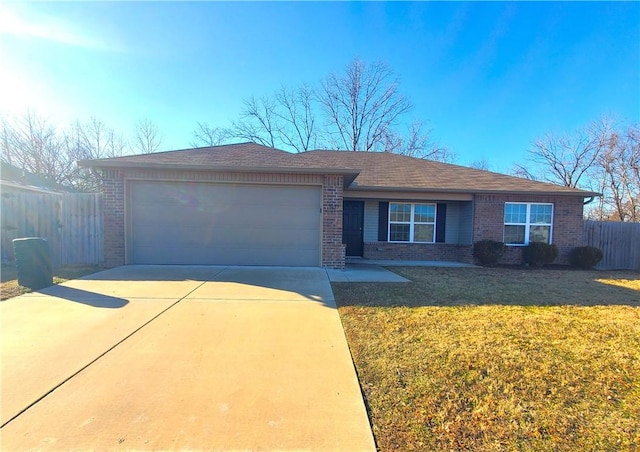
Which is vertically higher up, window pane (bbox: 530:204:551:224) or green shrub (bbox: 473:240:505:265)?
window pane (bbox: 530:204:551:224)

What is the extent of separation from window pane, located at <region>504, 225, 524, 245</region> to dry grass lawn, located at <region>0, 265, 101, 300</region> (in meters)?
13.1

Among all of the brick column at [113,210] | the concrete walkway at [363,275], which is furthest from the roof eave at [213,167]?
the concrete walkway at [363,275]

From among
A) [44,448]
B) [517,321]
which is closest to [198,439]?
[44,448]

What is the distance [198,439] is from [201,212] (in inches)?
277

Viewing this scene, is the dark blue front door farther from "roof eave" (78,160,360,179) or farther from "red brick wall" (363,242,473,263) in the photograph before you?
"roof eave" (78,160,360,179)

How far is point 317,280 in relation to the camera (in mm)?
6934

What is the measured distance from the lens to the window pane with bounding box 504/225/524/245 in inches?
439

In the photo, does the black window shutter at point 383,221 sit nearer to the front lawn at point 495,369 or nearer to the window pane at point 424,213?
the window pane at point 424,213

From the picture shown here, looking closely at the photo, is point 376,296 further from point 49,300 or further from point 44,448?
point 49,300

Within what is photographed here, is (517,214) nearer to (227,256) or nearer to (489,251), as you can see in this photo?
(489,251)

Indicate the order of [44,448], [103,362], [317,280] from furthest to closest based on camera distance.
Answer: [317,280] → [103,362] → [44,448]

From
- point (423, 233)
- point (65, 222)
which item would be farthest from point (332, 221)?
point (65, 222)

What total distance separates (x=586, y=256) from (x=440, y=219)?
16.6ft

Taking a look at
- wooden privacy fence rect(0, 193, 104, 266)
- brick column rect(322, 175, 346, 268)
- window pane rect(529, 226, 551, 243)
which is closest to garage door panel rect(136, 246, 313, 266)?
brick column rect(322, 175, 346, 268)
